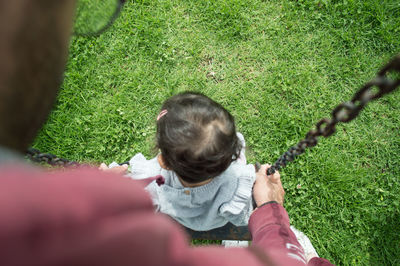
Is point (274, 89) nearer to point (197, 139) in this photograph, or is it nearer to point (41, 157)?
point (197, 139)

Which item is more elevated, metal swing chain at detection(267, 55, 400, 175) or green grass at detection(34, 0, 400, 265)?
metal swing chain at detection(267, 55, 400, 175)

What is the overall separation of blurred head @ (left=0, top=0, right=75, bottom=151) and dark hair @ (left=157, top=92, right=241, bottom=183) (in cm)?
105

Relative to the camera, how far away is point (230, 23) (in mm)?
3061

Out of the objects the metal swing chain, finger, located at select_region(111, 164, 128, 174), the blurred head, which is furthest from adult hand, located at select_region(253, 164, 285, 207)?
the blurred head

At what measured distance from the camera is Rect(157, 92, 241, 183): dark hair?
154 centimetres

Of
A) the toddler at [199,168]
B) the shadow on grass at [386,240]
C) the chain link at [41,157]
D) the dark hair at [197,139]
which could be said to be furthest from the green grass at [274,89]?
the chain link at [41,157]

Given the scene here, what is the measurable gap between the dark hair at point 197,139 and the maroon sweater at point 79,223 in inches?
35.9

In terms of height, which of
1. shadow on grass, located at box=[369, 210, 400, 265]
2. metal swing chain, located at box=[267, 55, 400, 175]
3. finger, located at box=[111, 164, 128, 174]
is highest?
metal swing chain, located at box=[267, 55, 400, 175]

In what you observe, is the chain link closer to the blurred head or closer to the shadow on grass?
the blurred head

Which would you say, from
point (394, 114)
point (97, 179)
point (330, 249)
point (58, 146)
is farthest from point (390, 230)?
point (58, 146)

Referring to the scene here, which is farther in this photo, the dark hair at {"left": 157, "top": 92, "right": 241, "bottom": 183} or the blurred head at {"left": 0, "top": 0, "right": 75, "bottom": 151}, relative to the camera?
the dark hair at {"left": 157, "top": 92, "right": 241, "bottom": 183}

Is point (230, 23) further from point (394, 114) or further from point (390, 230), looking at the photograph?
point (390, 230)

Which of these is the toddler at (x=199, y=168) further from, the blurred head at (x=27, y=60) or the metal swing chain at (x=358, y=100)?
the blurred head at (x=27, y=60)

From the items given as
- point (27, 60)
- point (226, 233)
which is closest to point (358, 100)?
point (27, 60)
